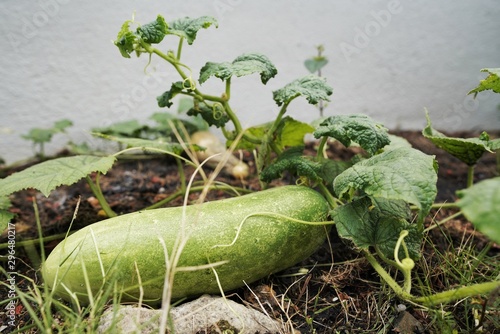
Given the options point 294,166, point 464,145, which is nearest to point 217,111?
point 294,166

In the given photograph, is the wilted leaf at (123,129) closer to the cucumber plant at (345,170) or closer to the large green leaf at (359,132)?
the cucumber plant at (345,170)

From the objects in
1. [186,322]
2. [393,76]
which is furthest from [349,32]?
[186,322]

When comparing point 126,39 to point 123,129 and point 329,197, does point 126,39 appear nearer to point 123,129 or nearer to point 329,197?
point 329,197

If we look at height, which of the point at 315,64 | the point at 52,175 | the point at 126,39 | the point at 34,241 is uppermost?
the point at 126,39

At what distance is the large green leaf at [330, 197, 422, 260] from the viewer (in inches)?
54.6

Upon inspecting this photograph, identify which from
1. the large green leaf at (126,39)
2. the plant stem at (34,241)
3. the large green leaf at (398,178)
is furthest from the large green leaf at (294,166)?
the plant stem at (34,241)

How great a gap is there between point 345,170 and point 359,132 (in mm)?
143

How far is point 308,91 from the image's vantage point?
156 cm

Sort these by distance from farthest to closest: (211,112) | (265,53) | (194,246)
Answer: (265,53) < (211,112) < (194,246)

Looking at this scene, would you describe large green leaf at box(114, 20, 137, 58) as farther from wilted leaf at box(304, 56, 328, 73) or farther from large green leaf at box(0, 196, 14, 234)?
wilted leaf at box(304, 56, 328, 73)

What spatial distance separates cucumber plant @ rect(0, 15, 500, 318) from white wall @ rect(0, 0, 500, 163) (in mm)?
994

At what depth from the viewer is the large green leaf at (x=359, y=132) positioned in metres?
1.46

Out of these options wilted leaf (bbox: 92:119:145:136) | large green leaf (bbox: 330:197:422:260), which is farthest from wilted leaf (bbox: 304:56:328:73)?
large green leaf (bbox: 330:197:422:260)

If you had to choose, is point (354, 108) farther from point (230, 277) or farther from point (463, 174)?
point (230, 277)
